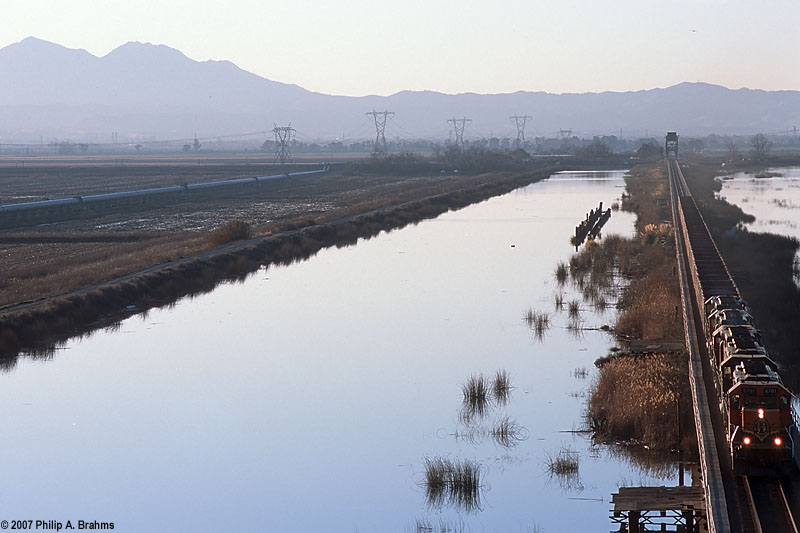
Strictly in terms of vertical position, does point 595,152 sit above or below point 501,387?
below

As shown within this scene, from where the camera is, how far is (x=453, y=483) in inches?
643

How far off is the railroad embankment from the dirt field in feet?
2.54

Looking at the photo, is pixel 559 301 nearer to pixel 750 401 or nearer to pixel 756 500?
pixel 750 401

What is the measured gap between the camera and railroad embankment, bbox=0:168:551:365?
27.3 meters

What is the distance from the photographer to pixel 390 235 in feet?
186

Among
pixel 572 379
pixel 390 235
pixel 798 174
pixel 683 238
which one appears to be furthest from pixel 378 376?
pixel 798 174

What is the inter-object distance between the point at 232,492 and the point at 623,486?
636 cm

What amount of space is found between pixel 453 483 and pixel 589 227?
4008cm

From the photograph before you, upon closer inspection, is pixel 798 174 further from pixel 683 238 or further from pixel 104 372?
pixel 104 372

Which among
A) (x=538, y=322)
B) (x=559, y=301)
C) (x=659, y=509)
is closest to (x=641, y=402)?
(x=659, y=509)

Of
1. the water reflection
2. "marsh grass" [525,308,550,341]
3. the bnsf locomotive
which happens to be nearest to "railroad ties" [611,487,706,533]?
the bnsf locomotive

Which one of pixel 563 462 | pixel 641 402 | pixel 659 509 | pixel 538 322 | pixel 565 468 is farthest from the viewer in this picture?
pixel 538 322

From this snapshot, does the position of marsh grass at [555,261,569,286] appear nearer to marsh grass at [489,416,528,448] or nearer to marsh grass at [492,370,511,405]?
marsh grass at [492,370,511,405]

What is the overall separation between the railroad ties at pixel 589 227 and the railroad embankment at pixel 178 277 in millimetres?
12041
